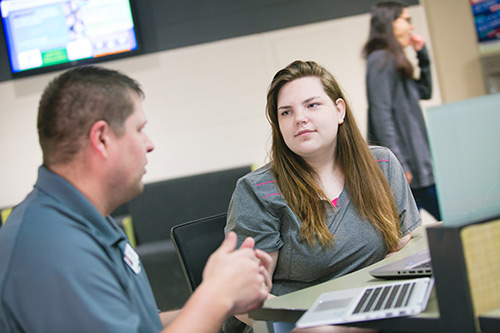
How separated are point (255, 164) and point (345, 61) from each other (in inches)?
46.2

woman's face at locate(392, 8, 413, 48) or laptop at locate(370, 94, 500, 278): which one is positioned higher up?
woman's face at locate(392, 8, 413, 48)

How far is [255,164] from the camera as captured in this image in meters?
5.03

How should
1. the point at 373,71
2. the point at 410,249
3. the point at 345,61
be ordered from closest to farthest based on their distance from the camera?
the point at 410,249, the point at 373,71, the point at 345,61

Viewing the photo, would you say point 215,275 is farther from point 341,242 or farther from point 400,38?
point 400,38

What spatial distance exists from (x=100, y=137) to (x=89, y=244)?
0.23 m

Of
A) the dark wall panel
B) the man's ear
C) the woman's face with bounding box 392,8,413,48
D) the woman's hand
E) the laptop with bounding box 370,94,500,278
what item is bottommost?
the laptop with bounding box 370,94,500,278

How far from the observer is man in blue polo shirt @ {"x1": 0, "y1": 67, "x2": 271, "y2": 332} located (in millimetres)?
1037

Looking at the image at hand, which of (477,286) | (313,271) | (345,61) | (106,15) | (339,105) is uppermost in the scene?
(106,15)

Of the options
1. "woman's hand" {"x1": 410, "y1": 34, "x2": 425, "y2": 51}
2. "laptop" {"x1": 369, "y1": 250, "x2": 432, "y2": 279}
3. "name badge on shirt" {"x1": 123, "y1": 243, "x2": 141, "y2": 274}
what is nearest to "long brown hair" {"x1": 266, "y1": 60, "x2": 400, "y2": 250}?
"laptop" {"x1": 369, "y1": 250, "x2": 432, "y2": 279}

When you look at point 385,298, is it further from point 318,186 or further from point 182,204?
point 182,204

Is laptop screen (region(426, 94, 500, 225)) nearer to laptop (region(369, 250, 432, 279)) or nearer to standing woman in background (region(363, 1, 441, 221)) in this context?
laptop (region(369, 250, 432, 279))

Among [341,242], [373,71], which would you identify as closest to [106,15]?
[373,71]

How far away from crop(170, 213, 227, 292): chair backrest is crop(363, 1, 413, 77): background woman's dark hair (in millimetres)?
2963

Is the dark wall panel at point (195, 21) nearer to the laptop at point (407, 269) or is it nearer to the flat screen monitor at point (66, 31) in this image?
the flat screen monitor at point (66, 31)
